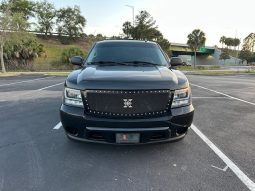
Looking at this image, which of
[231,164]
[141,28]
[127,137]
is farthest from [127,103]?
[141,28]

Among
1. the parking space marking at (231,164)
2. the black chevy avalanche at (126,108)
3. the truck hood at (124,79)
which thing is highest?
the truck hood at (124,79)

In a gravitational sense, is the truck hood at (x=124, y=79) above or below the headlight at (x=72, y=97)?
above

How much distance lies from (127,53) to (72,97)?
1.83 metres

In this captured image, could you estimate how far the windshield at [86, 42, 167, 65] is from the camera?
17.1 feet

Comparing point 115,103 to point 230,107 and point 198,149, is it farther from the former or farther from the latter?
point 230,107

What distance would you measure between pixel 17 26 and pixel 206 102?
23.7 m

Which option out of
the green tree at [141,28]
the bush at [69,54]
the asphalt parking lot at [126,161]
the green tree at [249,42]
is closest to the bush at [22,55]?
the bush at [69,54]

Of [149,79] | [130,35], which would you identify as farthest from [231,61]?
[149,79]

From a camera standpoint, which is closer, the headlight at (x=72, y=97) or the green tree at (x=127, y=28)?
the headlight at (x=72, y=97)

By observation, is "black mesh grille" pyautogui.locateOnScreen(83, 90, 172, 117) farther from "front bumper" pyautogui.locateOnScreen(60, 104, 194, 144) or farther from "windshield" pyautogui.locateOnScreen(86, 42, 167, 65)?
"windshield" pyautogui.locateOnScreen(86, 42, 167, 65)

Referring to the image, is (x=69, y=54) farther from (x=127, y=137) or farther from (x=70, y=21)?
(x=127, y=137)

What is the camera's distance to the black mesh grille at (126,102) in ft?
12.5

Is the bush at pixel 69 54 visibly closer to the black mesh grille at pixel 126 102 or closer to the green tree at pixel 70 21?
the green tree at pixel 70 21

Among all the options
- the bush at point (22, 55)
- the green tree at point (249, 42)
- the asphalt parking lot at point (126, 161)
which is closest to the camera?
the asphalt parking lot at point (126, 161)
